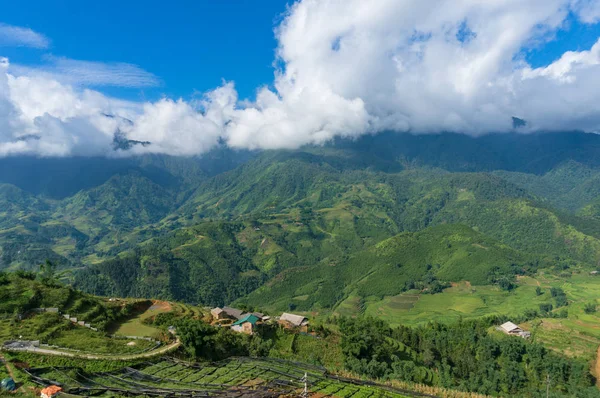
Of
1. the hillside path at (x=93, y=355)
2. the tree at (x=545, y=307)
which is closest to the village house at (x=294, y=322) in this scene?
the hillside path at (x=93, y=355)

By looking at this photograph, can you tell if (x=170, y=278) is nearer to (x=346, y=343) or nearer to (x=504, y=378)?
(x=346, y=343)

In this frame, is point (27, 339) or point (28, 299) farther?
point (28, 299)

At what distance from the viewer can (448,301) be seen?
126 meters

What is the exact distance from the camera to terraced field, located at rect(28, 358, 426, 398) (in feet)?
82.7

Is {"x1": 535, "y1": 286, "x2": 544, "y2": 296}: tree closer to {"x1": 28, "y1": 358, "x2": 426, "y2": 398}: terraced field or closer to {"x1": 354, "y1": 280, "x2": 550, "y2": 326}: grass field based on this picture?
{"x1": 354, "y1": 280, "x2": 550, "y2": 326}: grass field

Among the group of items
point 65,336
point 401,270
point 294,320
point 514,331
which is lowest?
point 514,331

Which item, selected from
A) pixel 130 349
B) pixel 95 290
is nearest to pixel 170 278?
pixel 95 290

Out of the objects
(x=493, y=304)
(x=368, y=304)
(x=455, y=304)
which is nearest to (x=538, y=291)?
(x=493, y=304)

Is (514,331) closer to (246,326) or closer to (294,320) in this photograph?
(294,320)

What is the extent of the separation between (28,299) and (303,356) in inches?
1472

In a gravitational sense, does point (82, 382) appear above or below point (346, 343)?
above

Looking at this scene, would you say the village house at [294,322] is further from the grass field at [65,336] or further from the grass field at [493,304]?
the grass field at [493,304]

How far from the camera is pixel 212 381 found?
29422 millimetres

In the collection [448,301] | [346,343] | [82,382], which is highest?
[82,382]
